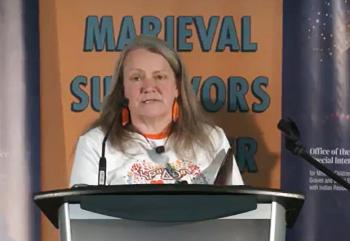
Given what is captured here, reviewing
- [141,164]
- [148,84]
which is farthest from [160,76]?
[141,164]

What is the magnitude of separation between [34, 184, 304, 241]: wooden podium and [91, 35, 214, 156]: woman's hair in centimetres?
100

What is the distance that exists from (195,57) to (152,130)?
19.4 inches

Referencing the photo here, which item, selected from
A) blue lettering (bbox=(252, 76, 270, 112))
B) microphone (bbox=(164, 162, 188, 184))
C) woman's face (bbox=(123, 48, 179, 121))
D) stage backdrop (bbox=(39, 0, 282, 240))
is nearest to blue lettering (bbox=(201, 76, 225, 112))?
stage backdrop (bbox=(39, 0, 282, 240))

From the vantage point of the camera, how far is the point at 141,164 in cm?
205

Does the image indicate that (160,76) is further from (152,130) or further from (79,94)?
(79,94)

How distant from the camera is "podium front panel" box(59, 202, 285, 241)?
1.09 meters

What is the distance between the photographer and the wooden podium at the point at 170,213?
3.51 ft

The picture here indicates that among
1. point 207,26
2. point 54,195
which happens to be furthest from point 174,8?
point 54,195

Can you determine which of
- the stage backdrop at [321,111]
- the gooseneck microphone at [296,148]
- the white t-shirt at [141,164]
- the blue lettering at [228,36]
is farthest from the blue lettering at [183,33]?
the gooseneck microphone at [296,148]

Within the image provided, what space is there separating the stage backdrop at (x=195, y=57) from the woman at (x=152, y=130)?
1.07ft

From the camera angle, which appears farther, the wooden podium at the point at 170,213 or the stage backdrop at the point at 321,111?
the stage backdrop at the point at 321,111

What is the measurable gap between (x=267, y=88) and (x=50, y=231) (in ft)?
3.25

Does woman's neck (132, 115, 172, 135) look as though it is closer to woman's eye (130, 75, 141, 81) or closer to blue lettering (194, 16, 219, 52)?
woman's eye (130, 75, 141, 81)

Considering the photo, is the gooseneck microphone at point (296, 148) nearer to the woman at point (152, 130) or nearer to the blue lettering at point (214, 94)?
the woman at point (152, 130)
